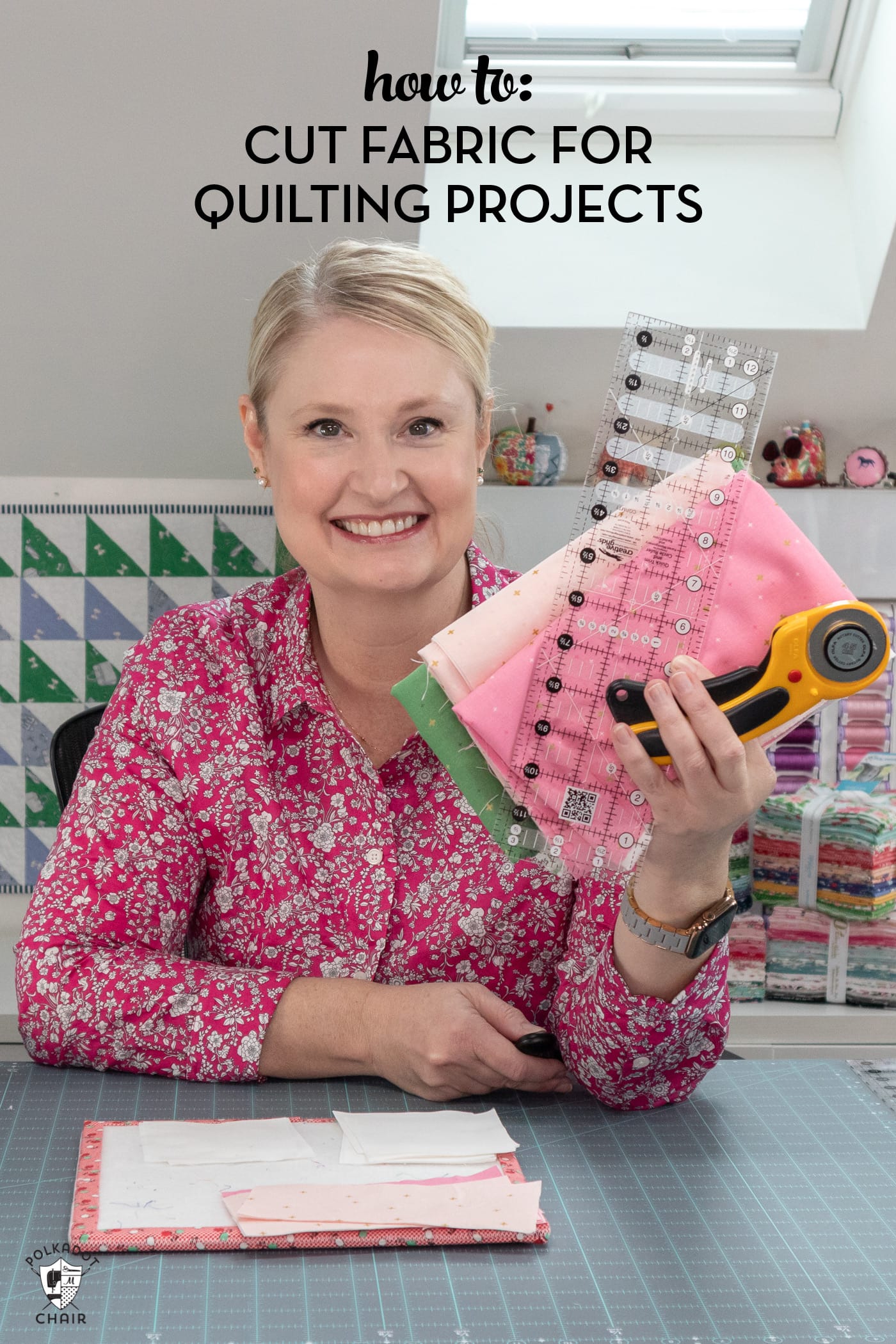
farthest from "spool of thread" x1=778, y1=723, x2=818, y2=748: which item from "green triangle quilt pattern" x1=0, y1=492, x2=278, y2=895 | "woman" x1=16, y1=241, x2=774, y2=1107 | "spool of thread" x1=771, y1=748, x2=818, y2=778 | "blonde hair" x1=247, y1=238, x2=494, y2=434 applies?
"blonde hair" x1=247, y1=238, x2=494, y2=434

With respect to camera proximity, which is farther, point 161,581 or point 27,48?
point 161,581

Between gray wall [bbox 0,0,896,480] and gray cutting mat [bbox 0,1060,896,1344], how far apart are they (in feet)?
4.53

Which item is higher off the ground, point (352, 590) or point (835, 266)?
point (835, 266)

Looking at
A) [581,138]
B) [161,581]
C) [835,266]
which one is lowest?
[161,581]

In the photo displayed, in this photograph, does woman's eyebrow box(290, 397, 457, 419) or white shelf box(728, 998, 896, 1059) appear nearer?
woman's eyebrow box(290, 397, 457, 419)

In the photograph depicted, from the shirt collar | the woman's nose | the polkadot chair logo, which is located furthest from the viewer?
the shirt collar

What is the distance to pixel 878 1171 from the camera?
114cm

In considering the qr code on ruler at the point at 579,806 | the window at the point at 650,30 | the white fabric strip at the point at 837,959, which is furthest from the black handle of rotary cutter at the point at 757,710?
the window at the point at 650,30

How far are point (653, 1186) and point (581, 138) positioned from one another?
6.36 feet

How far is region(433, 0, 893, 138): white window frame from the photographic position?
7.87 feet

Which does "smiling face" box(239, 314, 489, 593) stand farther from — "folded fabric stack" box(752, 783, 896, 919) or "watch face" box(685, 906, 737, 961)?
"folded fabric stack" box(752, 783, 896, 919)

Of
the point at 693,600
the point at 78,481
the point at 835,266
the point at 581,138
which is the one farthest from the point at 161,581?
the point at 693,600

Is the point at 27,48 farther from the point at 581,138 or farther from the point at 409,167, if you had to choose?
the point at 581,138

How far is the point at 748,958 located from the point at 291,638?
1.17 meters
